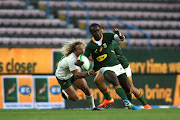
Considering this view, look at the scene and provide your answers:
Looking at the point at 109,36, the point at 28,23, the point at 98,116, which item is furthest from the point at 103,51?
the point at 28,23

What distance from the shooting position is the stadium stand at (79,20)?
16.5 meters

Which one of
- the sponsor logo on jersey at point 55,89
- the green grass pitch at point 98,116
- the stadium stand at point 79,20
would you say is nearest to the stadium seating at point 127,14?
the stadium stand at point 79,20

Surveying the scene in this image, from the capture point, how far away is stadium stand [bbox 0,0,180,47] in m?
16.5

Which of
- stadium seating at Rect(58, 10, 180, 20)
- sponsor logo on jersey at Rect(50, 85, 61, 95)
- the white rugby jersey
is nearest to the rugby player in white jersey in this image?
the white rugby jersey

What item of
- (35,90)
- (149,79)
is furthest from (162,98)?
(35,90)

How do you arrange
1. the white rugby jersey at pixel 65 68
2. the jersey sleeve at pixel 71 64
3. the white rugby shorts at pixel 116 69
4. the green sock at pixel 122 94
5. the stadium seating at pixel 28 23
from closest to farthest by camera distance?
the green sock at pixel 122 94 < the white rugby shorts at pixel 116 69 < the jersey sleeve at pixel 71 64 < the white rugby jersey at pixel 65 68 < the stadium seating at pixel 28 23

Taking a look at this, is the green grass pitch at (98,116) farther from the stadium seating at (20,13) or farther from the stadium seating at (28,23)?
the stadium seating at (20,13)

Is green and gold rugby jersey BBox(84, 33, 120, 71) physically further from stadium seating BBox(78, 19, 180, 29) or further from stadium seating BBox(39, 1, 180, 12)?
stadium seating BBox(39, 1, 180, 12)

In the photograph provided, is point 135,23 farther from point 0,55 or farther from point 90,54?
point 90,54

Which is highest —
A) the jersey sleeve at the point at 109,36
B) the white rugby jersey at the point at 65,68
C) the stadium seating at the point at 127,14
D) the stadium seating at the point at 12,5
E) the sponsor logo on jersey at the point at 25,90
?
the stadium seating at the point at 12,5

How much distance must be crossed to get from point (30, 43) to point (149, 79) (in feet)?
16.9

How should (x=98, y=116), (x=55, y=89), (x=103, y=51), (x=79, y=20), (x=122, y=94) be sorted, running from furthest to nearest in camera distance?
(x=79, y=20)
(x=55, y=89)
(x=103, y=51)
(x=122, y=94)
(x=98, y=116)

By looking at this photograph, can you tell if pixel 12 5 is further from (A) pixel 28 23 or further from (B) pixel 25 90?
(B) pixel 25 90

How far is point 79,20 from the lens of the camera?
18.1 meters
